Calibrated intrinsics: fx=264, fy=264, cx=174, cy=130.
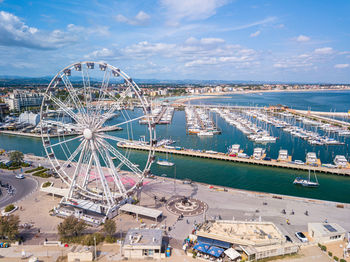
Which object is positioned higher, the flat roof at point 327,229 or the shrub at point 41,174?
the flat roof at point 327,229

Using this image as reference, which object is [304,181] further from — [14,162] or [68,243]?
[14,162]

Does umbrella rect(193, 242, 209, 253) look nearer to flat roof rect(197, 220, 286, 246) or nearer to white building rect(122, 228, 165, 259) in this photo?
flat roof rect(197, 220, 286, 246)

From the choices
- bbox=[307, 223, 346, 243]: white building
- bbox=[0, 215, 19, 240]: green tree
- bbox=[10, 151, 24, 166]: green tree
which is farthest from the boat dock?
bbox=[307, 223, 346, 243]: white building

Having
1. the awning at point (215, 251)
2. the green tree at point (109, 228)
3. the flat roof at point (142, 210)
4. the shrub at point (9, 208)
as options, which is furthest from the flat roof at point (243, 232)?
the shrub at point (9, 208)

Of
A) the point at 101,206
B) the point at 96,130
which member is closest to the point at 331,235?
the point at 101,206

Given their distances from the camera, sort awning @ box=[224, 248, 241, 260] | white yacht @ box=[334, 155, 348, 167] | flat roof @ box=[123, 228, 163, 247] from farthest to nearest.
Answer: white yacht @ box=[334, 155, 348, 167] < flat roof @ box=[123, 228, 163, 247] < awning @ box=[224, 248, 241, 260]

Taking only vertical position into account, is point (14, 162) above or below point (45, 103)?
below

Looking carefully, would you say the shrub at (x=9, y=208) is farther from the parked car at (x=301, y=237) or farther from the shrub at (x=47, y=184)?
the parked car at (x=301, y=237)
